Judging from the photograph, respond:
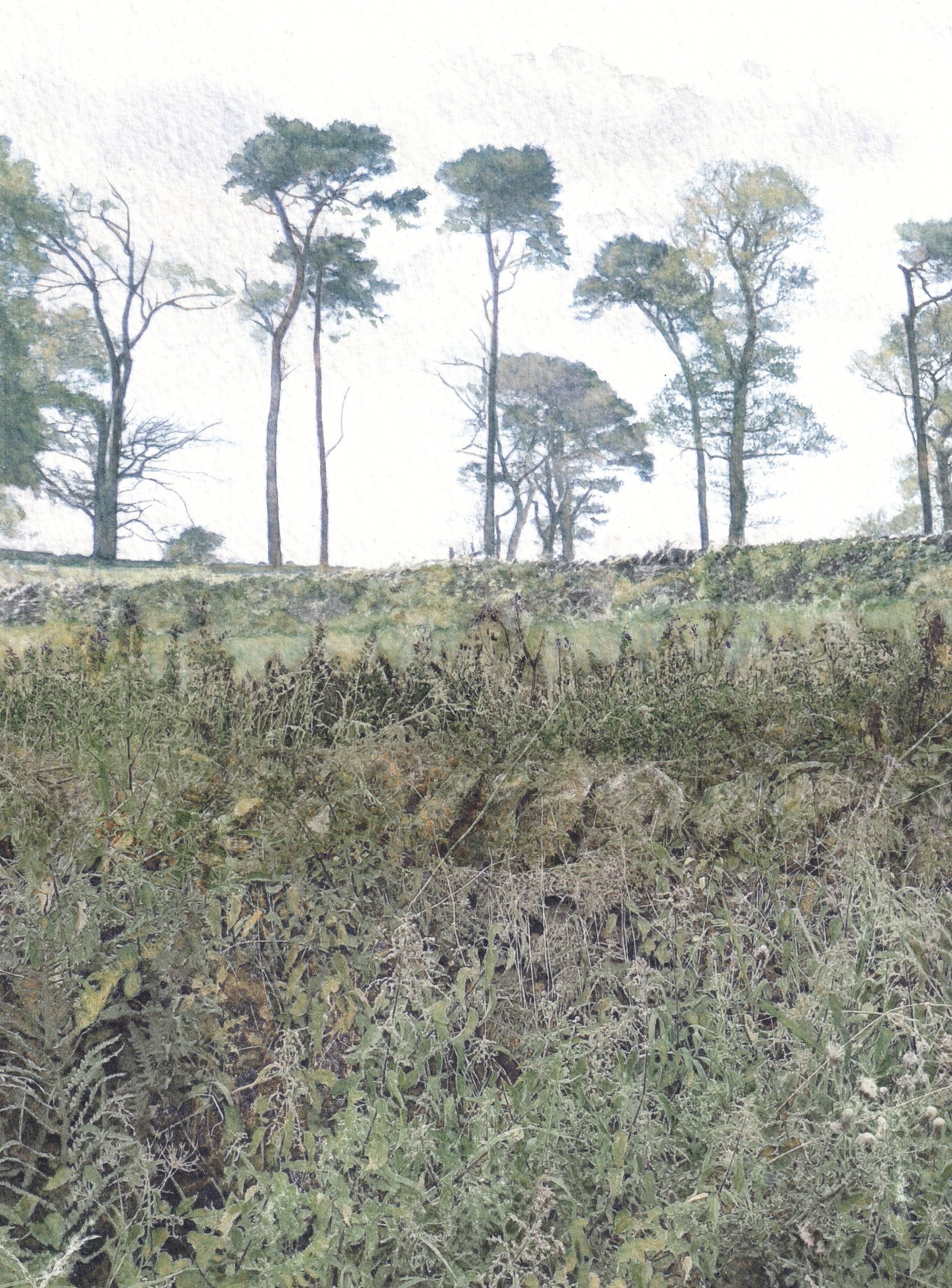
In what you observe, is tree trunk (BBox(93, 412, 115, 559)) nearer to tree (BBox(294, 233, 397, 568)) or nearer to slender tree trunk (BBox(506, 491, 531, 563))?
tree (BBox(294, 233, 397, 568))

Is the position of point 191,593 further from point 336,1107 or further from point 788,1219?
point 788,1219

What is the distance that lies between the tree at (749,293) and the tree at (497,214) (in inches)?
87.6

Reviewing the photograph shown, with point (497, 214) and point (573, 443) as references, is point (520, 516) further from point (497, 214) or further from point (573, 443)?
point (497, 214)

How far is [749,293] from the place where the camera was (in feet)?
46.4

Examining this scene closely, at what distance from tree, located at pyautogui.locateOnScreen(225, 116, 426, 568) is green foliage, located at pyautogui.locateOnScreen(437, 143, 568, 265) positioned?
1581mm

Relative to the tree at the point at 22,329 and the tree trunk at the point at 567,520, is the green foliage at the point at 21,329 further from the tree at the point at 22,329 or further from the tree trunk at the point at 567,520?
the tree trunk at the point at 567,520

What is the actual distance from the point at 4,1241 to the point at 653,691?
6.90 ft

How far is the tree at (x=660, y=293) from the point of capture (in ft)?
44.7

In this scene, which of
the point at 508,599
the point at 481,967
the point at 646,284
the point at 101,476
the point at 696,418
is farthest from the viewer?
the point at 646,284

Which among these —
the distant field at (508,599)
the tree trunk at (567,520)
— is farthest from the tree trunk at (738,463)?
the distant field at (508,599)

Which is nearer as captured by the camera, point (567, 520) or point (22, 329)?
point (22, 329)

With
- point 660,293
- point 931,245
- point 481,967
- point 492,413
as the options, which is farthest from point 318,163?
point 481,967

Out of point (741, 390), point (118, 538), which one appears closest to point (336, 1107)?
point (118, 538)

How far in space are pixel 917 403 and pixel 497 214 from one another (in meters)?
6.17
